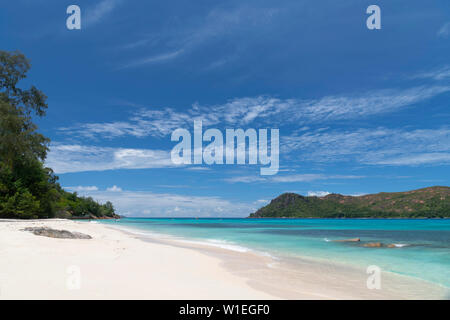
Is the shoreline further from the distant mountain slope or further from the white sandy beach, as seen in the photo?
the distant mountain slope

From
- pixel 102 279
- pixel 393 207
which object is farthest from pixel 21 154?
pixel 393 207

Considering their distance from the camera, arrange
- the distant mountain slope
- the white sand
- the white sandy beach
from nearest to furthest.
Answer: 1. the white sand
2. the white sandy beach
3. the distant mountain slope

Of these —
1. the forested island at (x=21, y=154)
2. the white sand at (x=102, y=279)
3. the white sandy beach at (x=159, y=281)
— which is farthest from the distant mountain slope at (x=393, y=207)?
the white sand at (x=102, y=279)

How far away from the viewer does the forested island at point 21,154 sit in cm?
2780

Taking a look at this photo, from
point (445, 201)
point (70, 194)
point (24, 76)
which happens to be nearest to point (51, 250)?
point (24, 76)

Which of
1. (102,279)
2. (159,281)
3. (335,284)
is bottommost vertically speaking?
(335,284)

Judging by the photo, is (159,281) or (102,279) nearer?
(102,279)

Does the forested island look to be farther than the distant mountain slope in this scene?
No

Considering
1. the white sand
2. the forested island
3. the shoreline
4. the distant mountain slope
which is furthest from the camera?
the distant mountain slope

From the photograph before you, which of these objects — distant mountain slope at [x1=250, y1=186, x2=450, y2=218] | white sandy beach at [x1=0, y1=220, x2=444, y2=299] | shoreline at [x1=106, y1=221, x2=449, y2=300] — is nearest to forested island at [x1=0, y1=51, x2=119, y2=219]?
white sandy beach at [x1=0, y1=220, x2=444, y2=299]

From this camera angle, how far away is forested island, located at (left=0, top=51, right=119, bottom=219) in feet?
91.2

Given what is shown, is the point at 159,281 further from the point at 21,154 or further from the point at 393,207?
the point at 393,207

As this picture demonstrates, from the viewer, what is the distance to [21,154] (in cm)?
3134

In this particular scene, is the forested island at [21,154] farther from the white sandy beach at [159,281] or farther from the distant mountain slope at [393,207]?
the distant mountain slope at [393,207]
